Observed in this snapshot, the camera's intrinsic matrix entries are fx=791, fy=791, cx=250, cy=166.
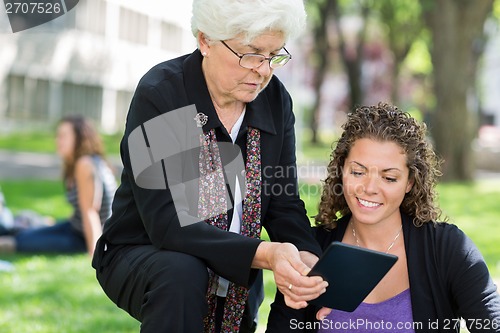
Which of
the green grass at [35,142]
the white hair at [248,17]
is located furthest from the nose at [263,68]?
the green grass at [35,142]

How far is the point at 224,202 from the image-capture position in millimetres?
3008

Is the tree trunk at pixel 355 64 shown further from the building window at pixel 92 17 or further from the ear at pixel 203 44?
the ear at pixel 203 44

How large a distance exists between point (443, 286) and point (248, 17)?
120 centimetres

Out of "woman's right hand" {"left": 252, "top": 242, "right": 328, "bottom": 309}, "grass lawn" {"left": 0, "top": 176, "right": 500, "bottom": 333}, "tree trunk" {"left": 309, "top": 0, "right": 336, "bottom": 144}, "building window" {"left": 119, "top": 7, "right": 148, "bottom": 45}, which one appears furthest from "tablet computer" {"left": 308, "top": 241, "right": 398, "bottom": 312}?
"building window" {"left": 119, "top": 7, "right": 148, "bottom": 45}

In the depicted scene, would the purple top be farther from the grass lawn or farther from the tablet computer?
the grass lawn

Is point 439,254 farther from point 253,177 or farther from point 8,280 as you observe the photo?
point 8,280

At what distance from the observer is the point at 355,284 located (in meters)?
2.63

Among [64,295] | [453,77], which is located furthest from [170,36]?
[64,295]

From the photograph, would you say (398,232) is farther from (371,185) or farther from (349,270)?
(349,270)

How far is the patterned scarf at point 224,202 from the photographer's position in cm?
297

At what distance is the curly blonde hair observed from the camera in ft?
9.96

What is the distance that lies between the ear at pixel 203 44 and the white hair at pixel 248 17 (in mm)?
54

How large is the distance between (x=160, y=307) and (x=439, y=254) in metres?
1.07

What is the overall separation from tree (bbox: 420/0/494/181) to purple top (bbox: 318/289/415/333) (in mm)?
11966
